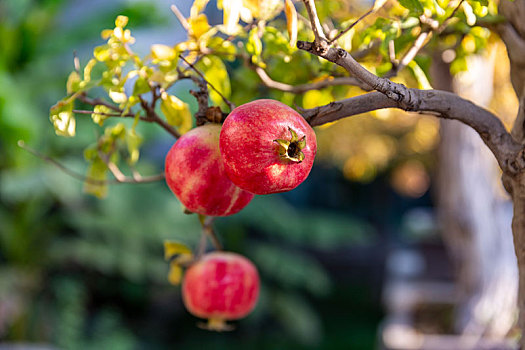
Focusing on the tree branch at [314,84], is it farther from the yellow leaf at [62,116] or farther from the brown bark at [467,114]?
the yellow leaf at [62,116]

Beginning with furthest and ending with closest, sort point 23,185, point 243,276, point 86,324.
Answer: point 86,324, point 23,185, point 243,276

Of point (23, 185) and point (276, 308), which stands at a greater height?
point (23, 185)

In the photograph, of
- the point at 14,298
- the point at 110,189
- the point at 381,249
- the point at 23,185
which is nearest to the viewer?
the point at 23,185

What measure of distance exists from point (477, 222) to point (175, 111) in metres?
2.34

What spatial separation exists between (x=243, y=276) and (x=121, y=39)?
481 mm

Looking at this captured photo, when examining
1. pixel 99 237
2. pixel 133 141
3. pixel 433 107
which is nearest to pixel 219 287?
pixel 133 141

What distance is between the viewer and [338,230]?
6.30 m

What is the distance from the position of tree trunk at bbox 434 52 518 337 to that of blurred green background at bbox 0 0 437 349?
1.42 meters

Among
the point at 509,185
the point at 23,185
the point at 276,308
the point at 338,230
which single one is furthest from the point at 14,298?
the point at 509,185

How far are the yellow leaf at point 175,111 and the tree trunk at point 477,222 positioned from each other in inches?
81.4

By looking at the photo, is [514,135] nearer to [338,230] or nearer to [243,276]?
[243,276]

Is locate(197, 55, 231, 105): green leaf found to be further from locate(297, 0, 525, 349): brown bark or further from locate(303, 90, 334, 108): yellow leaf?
locate(297, 0, 525, 349): brown bark

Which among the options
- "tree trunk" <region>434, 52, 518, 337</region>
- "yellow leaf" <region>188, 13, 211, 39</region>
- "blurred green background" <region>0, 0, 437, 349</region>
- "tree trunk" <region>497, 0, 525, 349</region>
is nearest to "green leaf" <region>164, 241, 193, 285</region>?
"yellow leaf" <region>188, 13, 211, 39</region>

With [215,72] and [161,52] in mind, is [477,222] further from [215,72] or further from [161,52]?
[161,52]
